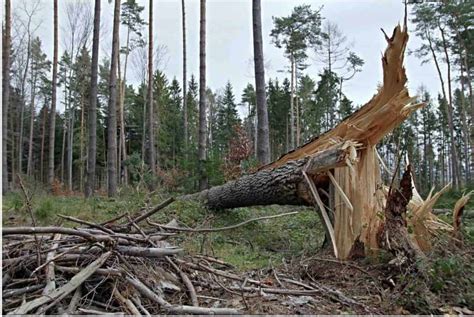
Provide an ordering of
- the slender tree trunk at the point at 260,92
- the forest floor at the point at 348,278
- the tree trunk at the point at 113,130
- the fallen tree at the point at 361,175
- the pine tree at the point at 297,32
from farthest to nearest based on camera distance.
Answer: the pine tree at the point at 297,32 < the tree trunk at the point at 113,130 < the slender tree trunk at the point at 260,92 < the fallen tree at the point at 361,175 < the forest floor at the point at 348,278

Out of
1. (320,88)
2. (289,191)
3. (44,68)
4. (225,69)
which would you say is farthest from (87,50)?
(289,191)

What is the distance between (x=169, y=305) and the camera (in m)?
2.11

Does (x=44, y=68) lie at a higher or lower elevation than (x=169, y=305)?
higher

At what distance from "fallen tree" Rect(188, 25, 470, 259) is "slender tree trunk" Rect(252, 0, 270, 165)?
3481 millimetres

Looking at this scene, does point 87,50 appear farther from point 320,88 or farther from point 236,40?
point 320,88

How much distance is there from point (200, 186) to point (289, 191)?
422 centimetres

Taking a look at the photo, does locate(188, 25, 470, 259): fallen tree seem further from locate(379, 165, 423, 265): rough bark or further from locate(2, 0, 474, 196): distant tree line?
locate(2, 0, 474, 196): distant tree line

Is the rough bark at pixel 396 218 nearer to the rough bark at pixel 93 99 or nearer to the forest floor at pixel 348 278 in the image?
the forest floor at pixel 348 278

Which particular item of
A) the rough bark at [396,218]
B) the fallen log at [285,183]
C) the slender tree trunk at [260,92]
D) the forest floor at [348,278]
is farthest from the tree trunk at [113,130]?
the rough bark at [396,218]

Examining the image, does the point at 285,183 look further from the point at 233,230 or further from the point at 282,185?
the point at 233,230

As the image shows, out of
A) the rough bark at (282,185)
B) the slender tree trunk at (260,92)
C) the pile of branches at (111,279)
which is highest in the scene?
the slender tree trunk at (260,92)

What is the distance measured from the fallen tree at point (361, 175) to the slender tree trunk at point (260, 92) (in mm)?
3481

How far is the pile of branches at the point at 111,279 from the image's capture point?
2.03m

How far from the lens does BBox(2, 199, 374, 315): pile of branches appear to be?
6.65ft
